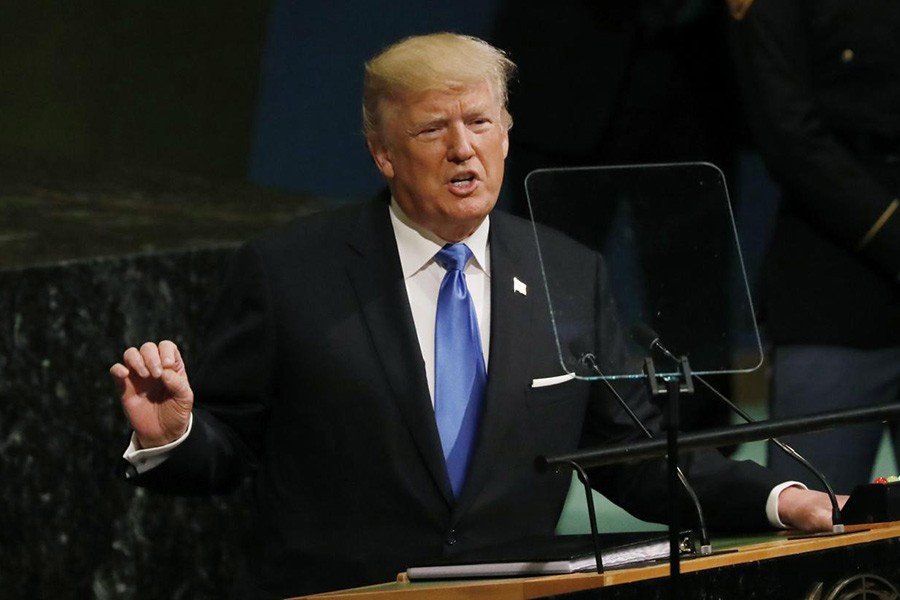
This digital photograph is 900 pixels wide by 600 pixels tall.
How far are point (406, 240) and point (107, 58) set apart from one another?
98.1 inches

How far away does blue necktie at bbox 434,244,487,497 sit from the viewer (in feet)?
10.1

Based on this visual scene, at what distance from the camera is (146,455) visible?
2.91 meters

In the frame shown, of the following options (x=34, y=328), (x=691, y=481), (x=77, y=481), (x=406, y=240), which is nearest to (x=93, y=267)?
(x=34, y=328)

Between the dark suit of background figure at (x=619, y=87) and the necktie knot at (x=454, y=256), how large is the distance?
1.93 metres

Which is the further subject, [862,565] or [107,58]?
[107,58]

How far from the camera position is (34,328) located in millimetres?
3871

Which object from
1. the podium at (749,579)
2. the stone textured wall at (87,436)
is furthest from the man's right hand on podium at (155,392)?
the stone textured wall at (87,436)

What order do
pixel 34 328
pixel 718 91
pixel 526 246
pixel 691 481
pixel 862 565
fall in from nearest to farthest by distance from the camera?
pixel 862 565
pixel 691 481
pixel 526 246
pixel 34 328
pixel 718 91

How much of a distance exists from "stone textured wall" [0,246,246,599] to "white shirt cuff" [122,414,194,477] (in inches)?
39.5

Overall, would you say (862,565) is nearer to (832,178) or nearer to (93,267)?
(832,178)

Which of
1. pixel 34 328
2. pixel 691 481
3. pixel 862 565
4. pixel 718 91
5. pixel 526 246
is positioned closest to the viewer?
pixel 862 565

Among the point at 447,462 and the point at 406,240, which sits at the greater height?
the point at 406,240

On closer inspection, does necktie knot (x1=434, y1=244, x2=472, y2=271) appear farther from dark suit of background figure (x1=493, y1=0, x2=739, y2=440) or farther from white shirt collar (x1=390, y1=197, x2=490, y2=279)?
dark suit of background figure (x1=493, y1=0, x2=739, y2=440)

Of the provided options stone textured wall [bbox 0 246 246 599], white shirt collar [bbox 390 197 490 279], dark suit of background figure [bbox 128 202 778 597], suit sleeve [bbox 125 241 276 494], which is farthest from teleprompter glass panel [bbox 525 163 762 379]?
stone textured wall [bbox 0 246 246 599]
